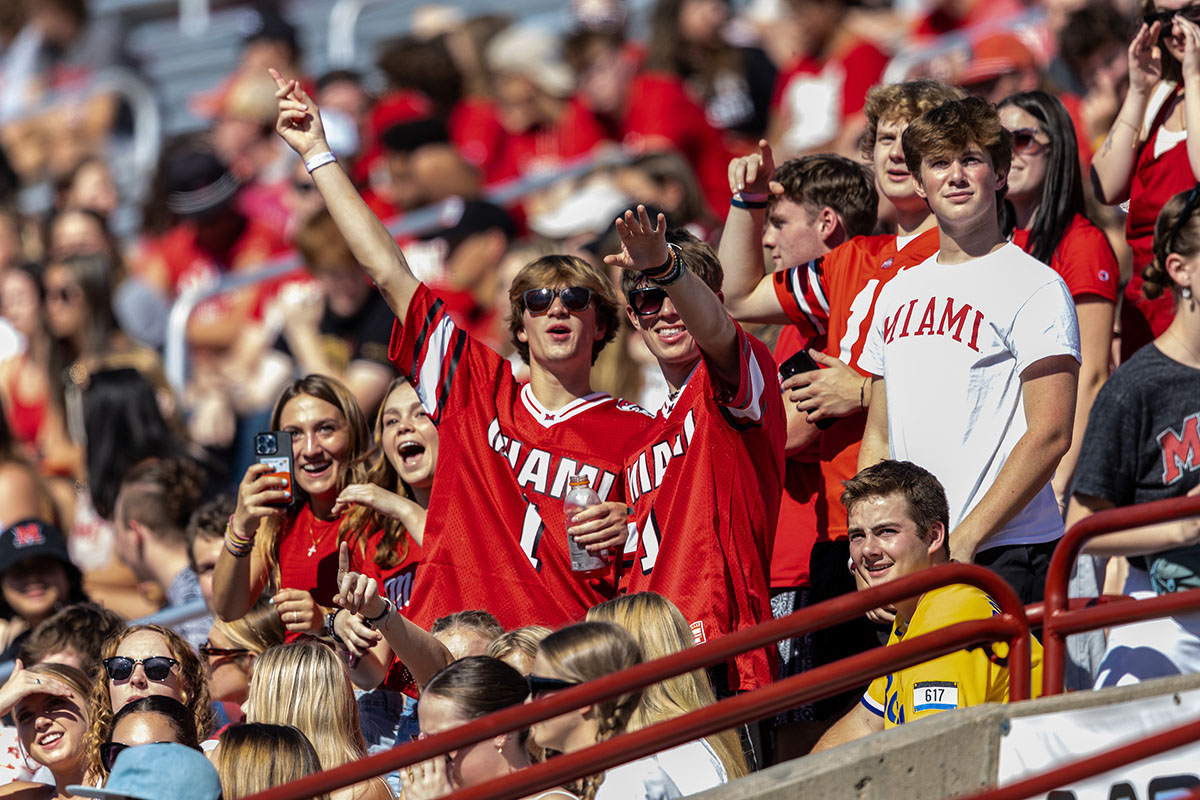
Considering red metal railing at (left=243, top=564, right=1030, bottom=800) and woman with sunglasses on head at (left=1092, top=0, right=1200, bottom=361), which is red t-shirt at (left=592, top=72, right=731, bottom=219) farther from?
red metal railing at (left=243, top=564, right=1030, bottom=800)

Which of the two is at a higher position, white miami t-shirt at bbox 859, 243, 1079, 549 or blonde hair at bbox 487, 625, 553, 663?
white miami t-shirt at bbox 859, 243, 1079, 549

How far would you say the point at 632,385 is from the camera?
308 inches

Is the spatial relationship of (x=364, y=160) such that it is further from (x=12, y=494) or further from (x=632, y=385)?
(x=632, y=385)

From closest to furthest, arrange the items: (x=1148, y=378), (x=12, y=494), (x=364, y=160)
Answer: (x=1148, y=378) → (x=12, y=494) → (x=364, y=160)

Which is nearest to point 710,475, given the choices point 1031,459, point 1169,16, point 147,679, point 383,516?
point 1031,459

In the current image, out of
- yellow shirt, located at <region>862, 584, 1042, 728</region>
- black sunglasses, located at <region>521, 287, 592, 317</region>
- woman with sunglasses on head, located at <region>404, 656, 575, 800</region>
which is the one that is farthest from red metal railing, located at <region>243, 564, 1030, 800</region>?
black sunglasses, located at <region>521, 287, 592, 317</region>

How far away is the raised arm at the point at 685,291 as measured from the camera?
4984 millimetres

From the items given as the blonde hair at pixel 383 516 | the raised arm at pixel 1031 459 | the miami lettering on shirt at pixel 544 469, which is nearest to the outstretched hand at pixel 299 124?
the blonde hair at pixel 383 516

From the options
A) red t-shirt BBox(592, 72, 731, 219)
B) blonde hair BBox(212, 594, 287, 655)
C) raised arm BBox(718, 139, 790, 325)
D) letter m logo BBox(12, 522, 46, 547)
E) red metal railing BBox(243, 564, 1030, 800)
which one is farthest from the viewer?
red t-shirt BBox(592, 72, 731, 219)

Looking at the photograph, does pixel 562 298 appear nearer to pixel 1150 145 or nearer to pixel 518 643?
pixel 518 643

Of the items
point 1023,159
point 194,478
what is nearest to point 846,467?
point 1023,159

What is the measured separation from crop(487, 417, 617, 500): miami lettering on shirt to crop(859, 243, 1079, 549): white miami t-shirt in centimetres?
93

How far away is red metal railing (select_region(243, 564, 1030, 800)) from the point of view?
4094 millimetres

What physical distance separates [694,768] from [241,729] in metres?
1.29
